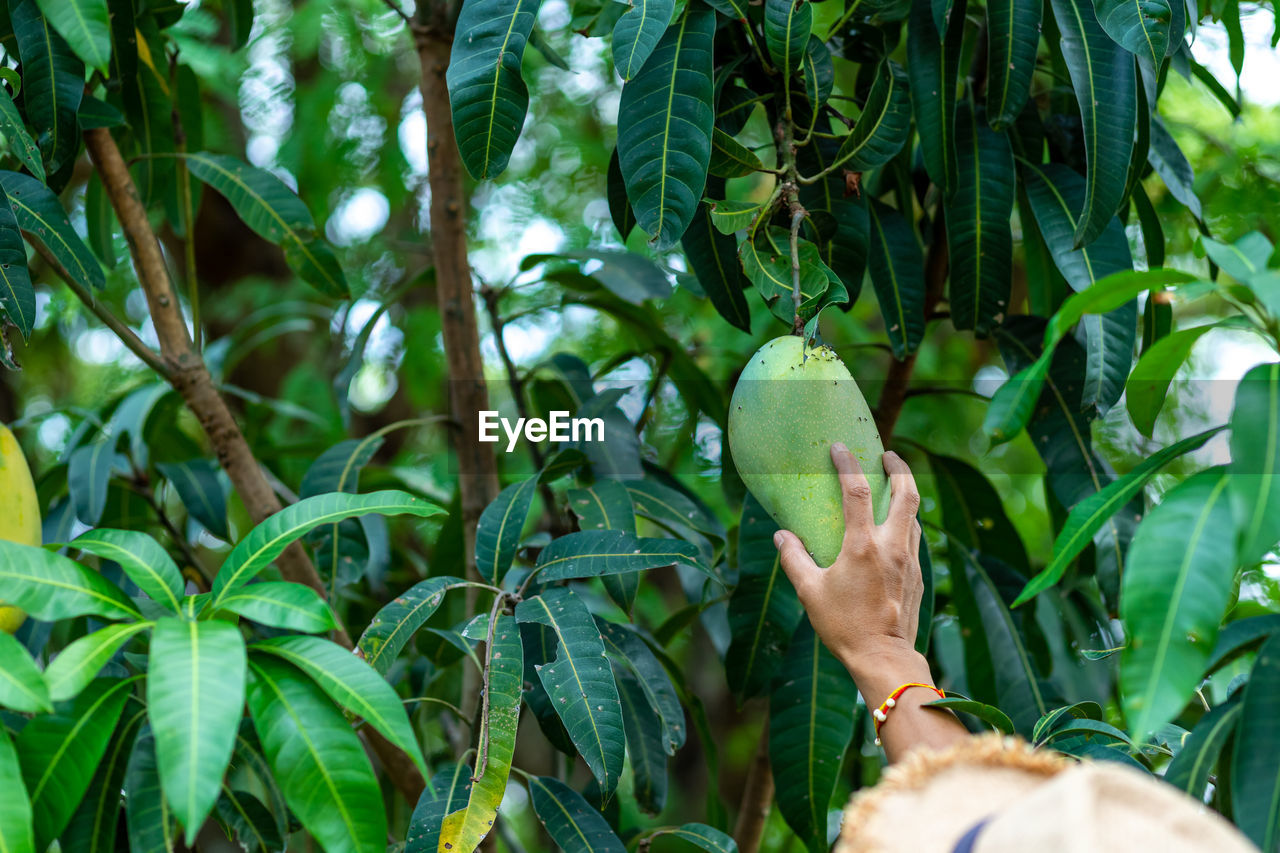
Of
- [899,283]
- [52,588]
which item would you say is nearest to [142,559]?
[52,588]

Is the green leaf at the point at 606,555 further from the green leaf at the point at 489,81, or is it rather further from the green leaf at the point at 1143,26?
the green leaf at the point at 1143,26

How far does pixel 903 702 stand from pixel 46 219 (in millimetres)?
961

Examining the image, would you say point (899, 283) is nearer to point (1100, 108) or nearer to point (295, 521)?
point (1100, 108)

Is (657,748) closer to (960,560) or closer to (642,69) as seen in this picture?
(960,560)

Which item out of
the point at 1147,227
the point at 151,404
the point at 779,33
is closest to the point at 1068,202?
the point at 1147,227

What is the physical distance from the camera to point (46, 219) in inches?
42.1

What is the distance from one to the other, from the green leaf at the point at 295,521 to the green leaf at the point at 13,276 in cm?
36

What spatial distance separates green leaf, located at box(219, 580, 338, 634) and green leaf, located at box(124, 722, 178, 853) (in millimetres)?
122

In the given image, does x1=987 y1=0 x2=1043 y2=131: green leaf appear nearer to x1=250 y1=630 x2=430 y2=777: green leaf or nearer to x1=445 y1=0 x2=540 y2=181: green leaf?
x1=445 y1=0 x2=540 y2=181: green leaf

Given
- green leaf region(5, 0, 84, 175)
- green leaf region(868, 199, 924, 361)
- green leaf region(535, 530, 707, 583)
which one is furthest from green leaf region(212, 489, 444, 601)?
green leaf region(868, 199, 924, 361)

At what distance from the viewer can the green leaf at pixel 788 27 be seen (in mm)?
983

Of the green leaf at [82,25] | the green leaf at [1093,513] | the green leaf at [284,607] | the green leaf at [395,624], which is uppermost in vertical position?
the green leaf at [82,25]

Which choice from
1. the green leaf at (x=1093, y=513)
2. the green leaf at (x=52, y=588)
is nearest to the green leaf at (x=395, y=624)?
the green leaf at (x=52, y=588)

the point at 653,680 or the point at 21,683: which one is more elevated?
the point at 21,683
